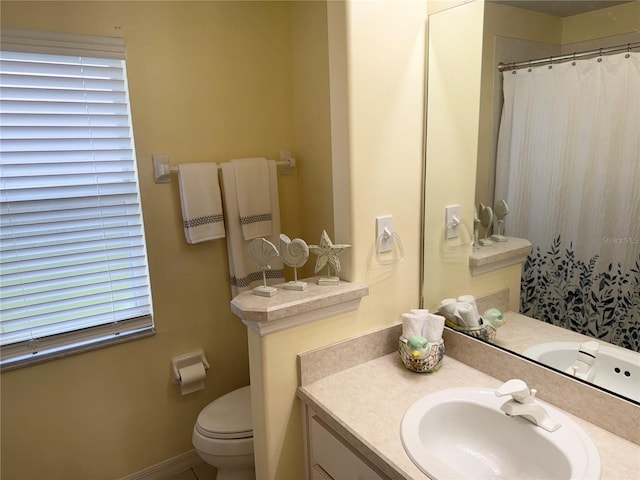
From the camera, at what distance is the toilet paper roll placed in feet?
6.82

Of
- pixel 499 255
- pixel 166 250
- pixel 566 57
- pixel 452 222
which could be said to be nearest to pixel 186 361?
pixel 166 250

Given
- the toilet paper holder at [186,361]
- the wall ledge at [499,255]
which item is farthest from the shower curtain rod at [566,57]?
the toilet paper holder at [186,361]

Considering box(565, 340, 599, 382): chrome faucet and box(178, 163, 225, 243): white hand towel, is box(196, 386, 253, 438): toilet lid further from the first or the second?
box(565, 340, 599, 382): chrome faucet

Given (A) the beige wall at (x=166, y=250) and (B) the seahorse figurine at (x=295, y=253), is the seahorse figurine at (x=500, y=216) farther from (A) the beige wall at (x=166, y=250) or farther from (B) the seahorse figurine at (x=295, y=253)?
(A) the beige wall at (x=166, y=250)

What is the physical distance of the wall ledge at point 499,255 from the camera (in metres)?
1.35

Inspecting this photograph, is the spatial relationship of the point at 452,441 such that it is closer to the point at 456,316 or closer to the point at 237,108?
the point at 456,316

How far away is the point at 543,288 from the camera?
1.30 metres

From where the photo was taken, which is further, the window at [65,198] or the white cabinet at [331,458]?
the window at [65,198]

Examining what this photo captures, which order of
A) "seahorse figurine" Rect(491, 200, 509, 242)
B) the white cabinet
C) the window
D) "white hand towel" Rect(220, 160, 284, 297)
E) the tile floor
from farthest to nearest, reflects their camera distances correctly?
1. the tile floor
2. "white hand towel" Rect(220, 160, 284, 297)
3. the window
4. "seahorse figurine" Rect(491, 200, 509, 242)
5. the white cabinet

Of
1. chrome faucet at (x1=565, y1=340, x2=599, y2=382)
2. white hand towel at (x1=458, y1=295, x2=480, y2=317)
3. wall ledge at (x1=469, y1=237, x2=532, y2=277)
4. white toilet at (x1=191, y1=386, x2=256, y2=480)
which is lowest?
white toilet at (x1=191, y1=386, x2=256, y2=480)

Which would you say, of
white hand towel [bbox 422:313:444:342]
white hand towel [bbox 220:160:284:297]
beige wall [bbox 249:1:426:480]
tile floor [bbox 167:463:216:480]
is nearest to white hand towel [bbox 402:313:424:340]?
white hand towel [bbox 422:313:444:342]

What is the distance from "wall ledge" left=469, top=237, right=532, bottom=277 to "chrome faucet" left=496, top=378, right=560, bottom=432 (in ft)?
1.34

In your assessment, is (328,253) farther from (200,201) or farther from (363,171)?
(200,201)

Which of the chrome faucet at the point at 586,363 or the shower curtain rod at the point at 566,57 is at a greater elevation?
the shower curtain rod at the point at 566,57
